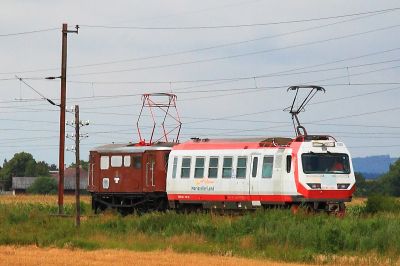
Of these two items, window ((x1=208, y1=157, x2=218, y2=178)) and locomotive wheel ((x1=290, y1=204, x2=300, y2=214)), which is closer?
locomotive wheel ((x1=290, y1=204, x2=300, y2=214))

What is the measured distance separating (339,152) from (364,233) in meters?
7.69

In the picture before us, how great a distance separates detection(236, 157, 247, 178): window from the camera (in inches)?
1551

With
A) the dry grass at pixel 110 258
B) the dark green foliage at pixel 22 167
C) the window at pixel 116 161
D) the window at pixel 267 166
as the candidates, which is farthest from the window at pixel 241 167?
the dark green foliage at pixel 22 167

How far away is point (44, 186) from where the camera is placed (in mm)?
139000

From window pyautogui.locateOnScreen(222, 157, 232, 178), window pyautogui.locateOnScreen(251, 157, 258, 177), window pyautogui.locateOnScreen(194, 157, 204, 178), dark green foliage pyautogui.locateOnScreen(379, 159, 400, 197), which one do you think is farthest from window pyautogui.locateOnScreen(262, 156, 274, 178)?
dark green foliage pyautogui.locateOnScreen(379, 159, 400, 197)

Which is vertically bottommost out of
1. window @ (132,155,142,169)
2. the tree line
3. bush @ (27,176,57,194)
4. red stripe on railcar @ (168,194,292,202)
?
red stripe on railcar @ (168,194,292,202)

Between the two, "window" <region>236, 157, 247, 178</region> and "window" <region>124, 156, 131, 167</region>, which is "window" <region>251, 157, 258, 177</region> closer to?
"window" <region>236, 157, 247, 178</region>

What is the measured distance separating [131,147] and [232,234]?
→ 42.8ft

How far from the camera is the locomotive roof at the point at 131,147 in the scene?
146 ft

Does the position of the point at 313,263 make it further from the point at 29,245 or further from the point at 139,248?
the point at 29,245

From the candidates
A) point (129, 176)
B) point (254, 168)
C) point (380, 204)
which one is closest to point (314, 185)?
point (254, 168)

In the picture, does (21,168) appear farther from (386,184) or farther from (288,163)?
(288,163)

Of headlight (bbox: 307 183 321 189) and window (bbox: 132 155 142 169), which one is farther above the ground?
window (bbox: 132 155 142 169)

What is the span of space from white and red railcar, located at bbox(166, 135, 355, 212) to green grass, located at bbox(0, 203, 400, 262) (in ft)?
6.02
